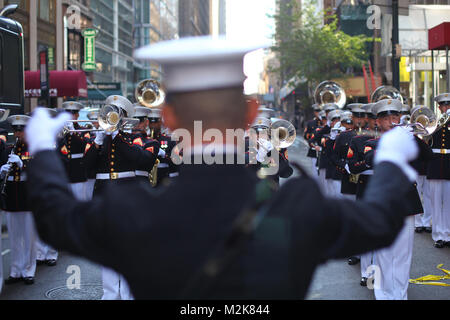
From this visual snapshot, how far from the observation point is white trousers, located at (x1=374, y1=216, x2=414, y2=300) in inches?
242

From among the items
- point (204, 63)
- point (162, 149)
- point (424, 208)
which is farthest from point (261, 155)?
point (204, 63)

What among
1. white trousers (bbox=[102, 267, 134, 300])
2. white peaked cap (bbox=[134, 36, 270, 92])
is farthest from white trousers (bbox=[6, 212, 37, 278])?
white peaked cap (bbox=[134, 36, 270, 92])

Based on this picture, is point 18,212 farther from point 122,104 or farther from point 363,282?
point 363,282

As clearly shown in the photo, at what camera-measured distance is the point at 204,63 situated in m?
1.77

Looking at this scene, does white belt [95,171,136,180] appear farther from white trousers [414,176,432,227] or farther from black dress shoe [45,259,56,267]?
white trousers [414,176,432,227]

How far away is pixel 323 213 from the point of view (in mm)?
1687

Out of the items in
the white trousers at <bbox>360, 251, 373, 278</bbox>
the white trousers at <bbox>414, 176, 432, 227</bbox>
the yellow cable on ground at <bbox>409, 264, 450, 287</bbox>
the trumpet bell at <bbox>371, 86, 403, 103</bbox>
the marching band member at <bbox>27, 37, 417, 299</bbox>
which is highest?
the trumpet bell at <bbox>371, 86, 403, 103</bbox>

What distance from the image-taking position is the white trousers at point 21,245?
24.3ft

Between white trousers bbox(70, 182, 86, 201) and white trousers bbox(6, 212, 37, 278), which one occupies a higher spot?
white trousers bbox(70, 182, 86, 201)

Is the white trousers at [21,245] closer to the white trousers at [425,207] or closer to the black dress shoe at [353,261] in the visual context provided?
the black dress shoe at [353,261]

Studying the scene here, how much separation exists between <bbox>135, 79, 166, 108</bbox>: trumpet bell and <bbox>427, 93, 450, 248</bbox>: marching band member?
5.58m

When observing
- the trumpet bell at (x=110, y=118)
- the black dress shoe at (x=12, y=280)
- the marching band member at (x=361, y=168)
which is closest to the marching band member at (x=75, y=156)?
the trumpet bell at (x=110, y=118)

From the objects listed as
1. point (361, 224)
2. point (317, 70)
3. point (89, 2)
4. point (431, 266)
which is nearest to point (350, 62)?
point (317, 70)

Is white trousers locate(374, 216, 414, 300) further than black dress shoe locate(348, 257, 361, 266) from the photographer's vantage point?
No
